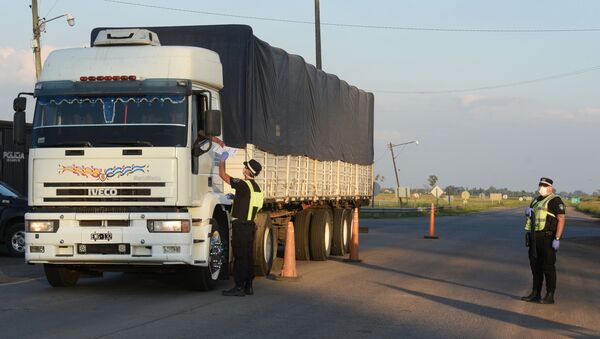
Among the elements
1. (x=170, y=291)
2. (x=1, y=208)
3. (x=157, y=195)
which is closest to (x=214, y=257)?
(x=170, y=291)

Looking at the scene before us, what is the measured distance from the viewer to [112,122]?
11.4 metres

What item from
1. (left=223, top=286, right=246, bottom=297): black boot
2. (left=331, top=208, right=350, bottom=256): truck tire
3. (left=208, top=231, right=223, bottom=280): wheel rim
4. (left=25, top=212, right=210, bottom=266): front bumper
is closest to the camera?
(left=25, top=212, right=210, bottom=266): front bumper

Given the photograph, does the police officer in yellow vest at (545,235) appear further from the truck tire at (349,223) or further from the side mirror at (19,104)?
the truck tire at (349,223)

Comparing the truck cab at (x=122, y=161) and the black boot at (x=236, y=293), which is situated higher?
the truck cab at (x=122, y=161)

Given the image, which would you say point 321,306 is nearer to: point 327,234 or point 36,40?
point 327,234

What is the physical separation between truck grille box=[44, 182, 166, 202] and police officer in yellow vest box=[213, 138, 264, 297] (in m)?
1.35

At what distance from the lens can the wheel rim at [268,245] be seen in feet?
47.1

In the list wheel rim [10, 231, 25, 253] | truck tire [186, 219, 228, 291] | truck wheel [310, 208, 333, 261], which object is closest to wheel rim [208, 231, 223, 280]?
truck tire [186, 219, 228, 291]

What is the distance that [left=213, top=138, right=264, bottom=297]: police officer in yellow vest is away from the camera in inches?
472

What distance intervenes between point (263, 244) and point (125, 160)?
365cm

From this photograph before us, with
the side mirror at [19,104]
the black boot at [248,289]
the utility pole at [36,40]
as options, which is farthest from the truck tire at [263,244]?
the utility pole at [36,40]

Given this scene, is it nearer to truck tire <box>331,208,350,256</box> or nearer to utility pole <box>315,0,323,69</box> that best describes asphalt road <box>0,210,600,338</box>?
truck tire <box>331,208,350,256</box>

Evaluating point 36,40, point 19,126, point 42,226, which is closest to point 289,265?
point 42,226

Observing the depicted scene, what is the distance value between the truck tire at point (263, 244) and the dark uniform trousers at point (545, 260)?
439 centimetres
